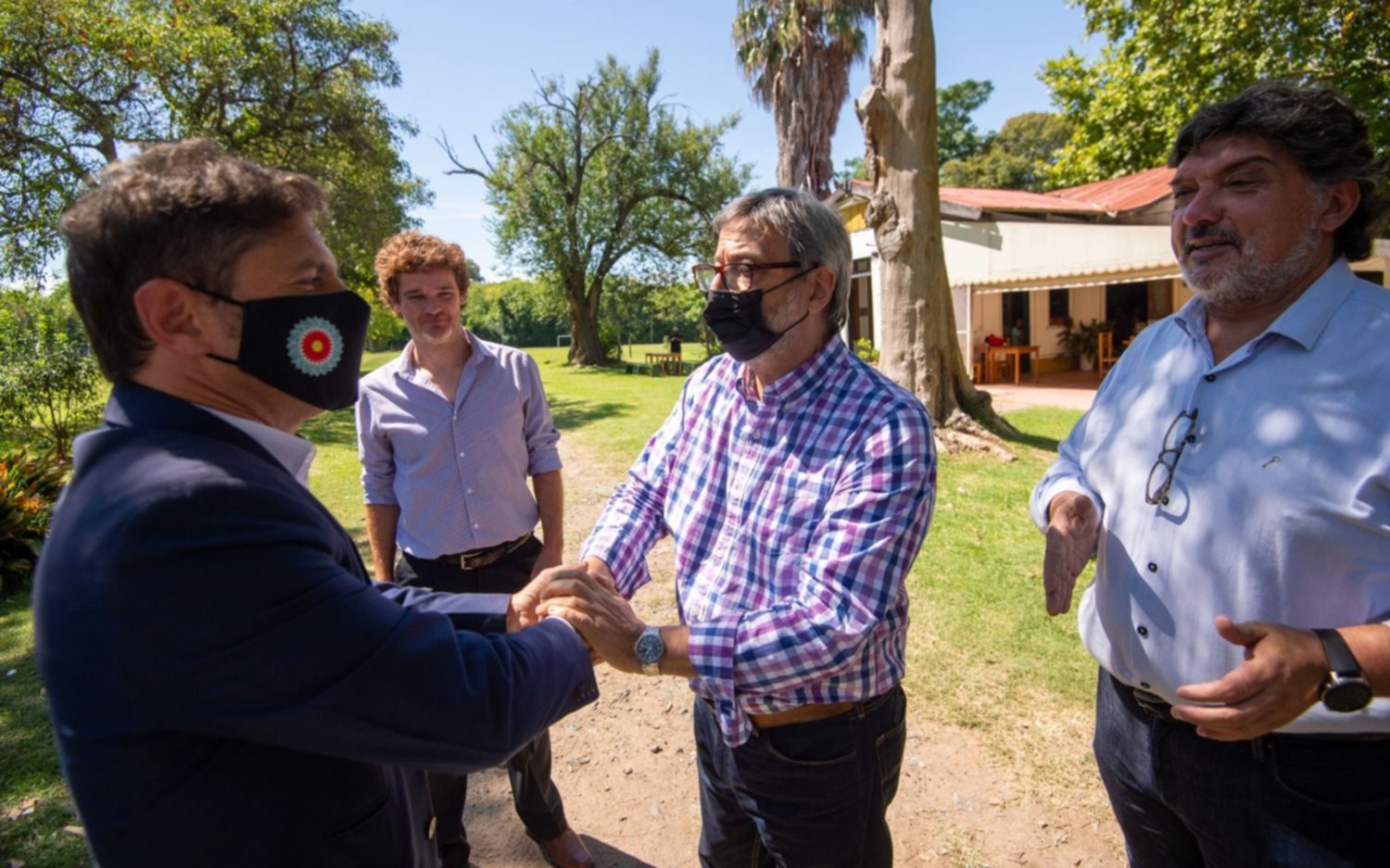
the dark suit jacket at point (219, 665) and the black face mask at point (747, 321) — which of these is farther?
the black face mask at point (747, 321)

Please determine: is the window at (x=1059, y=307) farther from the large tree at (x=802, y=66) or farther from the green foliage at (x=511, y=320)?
the green foliage at (x=511, y=320)

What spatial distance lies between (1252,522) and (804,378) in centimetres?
107

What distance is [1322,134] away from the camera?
72.8 inches

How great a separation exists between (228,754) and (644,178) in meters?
30.7

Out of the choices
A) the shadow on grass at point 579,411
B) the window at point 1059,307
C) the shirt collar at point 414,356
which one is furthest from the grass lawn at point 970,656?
the window at point 1059,307

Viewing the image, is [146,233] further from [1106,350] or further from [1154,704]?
[1106,350]

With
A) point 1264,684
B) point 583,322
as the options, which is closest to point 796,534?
point 1264,684

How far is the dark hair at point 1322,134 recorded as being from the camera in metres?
1.85

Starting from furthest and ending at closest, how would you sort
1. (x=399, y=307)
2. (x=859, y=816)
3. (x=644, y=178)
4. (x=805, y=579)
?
(x=644, y=178)
(x=399, y=307)
(x=859, y=816)
(x=805, y=579)

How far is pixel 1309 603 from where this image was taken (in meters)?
1.67

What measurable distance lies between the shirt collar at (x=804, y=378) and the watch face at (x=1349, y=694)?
123 centimetres

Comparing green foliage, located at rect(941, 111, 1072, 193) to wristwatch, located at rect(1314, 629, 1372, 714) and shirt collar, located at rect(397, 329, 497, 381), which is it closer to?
shirt collar, located at rect(397, 329, 497, 381)

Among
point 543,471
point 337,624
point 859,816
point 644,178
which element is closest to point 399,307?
point 543,471

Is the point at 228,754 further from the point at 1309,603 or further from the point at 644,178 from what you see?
the point at 644,178
